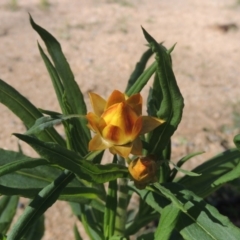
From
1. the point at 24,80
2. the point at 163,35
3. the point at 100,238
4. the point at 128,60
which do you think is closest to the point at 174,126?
the point at 100,238

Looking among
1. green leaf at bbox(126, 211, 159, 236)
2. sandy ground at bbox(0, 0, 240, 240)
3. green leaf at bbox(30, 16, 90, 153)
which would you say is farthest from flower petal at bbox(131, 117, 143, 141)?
sandy ground at bbox(0, 0, 240, 240)

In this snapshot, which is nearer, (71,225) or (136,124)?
(136,124)

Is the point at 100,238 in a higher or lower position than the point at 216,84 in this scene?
lower

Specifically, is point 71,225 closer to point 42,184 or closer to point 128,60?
point 42,184

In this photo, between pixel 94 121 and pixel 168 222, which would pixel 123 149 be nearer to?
pixel 94 121

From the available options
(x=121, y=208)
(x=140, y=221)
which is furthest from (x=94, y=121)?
(x=140, y=221)

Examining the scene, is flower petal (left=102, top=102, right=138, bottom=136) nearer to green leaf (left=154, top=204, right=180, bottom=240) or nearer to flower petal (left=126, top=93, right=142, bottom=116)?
flower petal (left=126, top=93, right=142, bottom=116)
